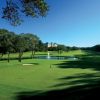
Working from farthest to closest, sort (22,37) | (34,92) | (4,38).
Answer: (22,37), (4,38), (34,92)

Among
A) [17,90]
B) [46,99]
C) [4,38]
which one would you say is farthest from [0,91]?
[4,38]

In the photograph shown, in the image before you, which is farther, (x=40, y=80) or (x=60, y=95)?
(x=40, y=80)

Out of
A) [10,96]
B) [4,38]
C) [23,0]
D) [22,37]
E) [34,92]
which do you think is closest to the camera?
[23,0]

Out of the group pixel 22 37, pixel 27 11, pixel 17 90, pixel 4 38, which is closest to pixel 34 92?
pixel 17 90

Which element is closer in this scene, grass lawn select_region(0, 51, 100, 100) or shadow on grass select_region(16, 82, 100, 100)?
shadow on grass select_region(16, 82, 100, 100)

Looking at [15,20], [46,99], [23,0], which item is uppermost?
[23,0]

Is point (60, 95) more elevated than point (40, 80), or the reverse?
point (40, 80)

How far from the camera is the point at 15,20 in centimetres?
1894

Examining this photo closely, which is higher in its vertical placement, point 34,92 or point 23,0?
point 23,0

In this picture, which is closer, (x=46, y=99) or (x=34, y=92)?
(x=46, y=99)

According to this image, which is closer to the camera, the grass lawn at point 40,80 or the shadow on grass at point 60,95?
the shadow on grass at point 60,95

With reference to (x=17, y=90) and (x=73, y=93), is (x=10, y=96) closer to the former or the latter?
(x=17, y=90)

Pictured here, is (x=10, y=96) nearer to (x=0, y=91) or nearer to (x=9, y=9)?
(x=0, y=91)

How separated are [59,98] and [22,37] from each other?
7189cm
